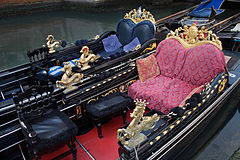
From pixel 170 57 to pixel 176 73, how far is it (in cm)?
23

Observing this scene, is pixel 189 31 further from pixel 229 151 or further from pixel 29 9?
pixel 29 9

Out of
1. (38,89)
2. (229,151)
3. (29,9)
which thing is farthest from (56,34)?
(229,151)

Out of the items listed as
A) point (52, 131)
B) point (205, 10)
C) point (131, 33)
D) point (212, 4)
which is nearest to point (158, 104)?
point (52, 131)

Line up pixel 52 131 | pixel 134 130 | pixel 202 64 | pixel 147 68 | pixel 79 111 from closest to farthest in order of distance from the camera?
pixel 134 130, pixel 52 131, pixel 79 111, pixel 202 64, pixel 147 68

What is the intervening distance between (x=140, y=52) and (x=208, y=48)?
3.37ft

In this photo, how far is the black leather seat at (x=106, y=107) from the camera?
6.88 feet

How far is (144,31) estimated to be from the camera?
342 centimetres

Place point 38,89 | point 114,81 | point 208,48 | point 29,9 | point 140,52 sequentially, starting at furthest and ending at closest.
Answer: point 29,9 → point 140,52 → point 114,81 → point 208,48 → point 38,89

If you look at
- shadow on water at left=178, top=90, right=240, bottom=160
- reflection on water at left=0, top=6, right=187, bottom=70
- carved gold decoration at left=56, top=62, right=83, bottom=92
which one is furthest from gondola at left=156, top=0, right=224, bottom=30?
reflection on water at left=0, top=6, right=187, bottom=70

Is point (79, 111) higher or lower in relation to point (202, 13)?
lower

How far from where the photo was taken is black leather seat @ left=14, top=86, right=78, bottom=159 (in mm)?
1599

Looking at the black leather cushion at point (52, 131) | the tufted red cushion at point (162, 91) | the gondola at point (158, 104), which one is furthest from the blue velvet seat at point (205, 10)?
the black leather cushion at point (52, 131)

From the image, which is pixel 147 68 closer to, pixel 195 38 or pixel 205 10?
pixel 195 38

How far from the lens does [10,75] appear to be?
8.66ft
